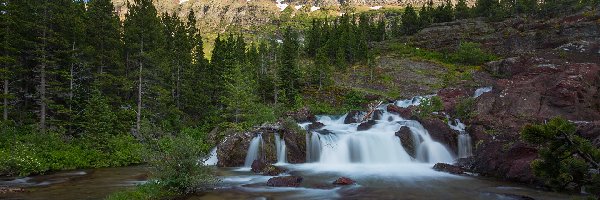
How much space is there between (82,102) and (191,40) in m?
24.1

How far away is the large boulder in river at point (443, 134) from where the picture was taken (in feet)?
95.1

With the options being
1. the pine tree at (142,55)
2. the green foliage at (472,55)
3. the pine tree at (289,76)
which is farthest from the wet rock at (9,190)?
the green foliage at (472,55)

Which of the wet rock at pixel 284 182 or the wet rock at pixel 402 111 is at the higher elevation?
the wet rock at pixel 402 111

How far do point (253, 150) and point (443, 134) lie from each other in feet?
47.7

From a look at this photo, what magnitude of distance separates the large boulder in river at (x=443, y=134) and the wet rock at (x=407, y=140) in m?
1.22

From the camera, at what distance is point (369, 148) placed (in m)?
29.6

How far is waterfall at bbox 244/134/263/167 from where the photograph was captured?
28.2m

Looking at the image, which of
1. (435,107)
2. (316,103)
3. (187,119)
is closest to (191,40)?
(187,119)

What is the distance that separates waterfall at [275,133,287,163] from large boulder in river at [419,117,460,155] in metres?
11.5

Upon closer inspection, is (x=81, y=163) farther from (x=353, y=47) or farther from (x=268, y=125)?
(x=353, y=47)

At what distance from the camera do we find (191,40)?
180ft

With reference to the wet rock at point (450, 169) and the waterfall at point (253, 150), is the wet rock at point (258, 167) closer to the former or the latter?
the waterfall at point (253, 150)

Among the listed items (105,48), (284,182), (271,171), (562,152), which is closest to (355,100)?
(271,171)

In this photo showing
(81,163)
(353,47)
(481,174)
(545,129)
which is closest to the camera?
(545,129)
